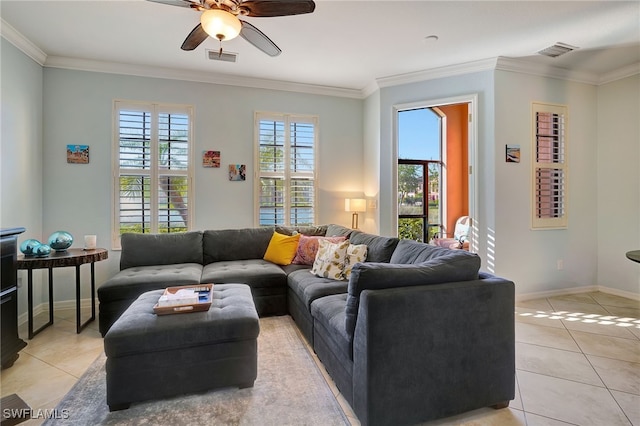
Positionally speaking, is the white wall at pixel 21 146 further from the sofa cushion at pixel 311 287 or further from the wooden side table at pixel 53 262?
the sofa cushion at pixel 311 287

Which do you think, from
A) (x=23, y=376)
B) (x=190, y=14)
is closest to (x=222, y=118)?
(x=190, y=14)

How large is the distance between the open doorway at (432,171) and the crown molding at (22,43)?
478 cm

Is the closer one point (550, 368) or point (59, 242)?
point (550, 368)

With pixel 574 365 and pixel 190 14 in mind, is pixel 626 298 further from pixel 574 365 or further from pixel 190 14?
pixel 190 14

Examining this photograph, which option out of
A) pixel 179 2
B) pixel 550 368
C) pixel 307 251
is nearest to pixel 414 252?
pixel 550 368

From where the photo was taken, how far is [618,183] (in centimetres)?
398

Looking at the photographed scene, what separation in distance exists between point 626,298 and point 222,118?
548cm

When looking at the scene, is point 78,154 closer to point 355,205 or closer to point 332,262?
point 332,262

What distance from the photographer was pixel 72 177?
363 cm

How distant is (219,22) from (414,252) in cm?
201

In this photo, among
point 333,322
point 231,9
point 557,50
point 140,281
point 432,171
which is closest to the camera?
point 333,322

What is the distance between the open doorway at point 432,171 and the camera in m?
5.49

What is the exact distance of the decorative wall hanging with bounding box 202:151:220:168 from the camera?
4.06 meters

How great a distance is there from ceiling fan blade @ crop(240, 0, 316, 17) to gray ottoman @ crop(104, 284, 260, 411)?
6.40ft
